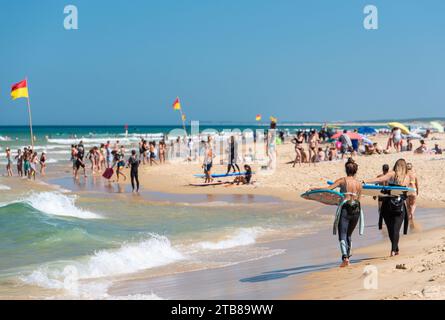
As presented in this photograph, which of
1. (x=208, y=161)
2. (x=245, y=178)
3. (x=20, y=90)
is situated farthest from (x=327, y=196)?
(x=20, y=90)

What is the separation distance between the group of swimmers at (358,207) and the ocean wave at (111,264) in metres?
3.08

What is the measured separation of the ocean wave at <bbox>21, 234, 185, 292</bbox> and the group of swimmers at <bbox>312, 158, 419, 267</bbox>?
3077mm

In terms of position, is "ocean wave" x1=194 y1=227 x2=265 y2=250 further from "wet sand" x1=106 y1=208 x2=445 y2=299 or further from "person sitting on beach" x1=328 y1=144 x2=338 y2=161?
"person sitting on beach" x1=328 y1=144 x2=338 y2=161

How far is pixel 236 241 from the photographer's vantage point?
1198 cm

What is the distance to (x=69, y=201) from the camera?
17234 millimetres

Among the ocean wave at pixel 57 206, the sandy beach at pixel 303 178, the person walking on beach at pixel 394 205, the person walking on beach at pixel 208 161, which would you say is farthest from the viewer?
the person walking on beach at pixel 208 161

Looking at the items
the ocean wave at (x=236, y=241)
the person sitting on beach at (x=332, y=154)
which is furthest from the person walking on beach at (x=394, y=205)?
the person sitting on beach at (x=332, y=154)

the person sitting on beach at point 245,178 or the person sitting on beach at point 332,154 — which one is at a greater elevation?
the person sitting on beach at point 332,154

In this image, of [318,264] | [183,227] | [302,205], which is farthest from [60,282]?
[302,205]

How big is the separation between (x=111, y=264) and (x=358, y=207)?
3.92m

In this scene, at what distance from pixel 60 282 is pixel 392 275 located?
14.1 ft

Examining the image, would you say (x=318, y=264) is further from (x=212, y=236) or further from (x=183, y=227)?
(x=183, y=227)

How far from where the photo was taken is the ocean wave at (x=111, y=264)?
880 centimetres

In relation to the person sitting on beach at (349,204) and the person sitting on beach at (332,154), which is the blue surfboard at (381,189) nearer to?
the person sitting on beach at (349,204)
